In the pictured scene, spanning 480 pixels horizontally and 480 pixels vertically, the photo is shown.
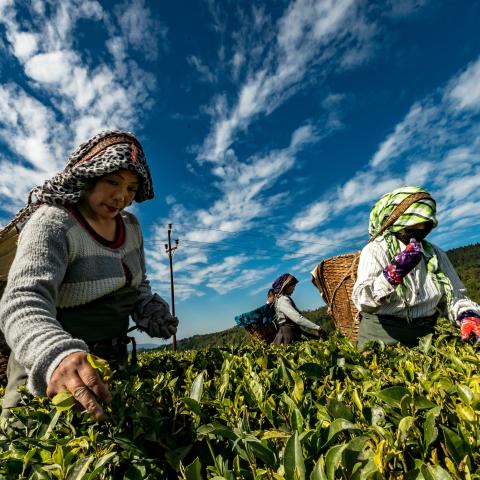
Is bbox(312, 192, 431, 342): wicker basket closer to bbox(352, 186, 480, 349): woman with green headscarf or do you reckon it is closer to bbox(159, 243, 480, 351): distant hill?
bbox(352, 186, 480, 349): woman with green headscarf

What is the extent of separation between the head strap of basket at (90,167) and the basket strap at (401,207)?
210cm

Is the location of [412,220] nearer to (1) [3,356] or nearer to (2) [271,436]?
(2) [271,436]

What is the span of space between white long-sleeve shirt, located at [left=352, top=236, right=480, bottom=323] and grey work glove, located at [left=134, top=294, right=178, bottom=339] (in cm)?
155

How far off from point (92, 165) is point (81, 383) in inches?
50.7

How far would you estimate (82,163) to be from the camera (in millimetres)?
1951

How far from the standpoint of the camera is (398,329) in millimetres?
2889

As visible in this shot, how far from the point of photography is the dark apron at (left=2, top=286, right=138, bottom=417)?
63.3 inches

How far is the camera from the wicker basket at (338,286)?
400 cm

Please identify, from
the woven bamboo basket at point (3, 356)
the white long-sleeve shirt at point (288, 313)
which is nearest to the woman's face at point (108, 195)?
the woven bamboo basket at point (3, 356)

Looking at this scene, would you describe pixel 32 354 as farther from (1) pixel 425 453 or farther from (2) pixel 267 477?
(1) pixel 425 453

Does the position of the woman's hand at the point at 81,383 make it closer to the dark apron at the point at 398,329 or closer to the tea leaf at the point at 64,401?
the tea leaf at the point at 64,401

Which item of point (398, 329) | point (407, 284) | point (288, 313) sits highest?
point (288, 313)

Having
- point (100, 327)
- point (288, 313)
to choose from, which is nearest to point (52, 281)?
point (100, 327)

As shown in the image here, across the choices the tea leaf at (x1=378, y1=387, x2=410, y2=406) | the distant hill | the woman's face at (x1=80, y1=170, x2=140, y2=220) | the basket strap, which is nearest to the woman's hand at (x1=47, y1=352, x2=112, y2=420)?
the tea leaf at (x1=378, y1=387, x2=410, y2=406)
